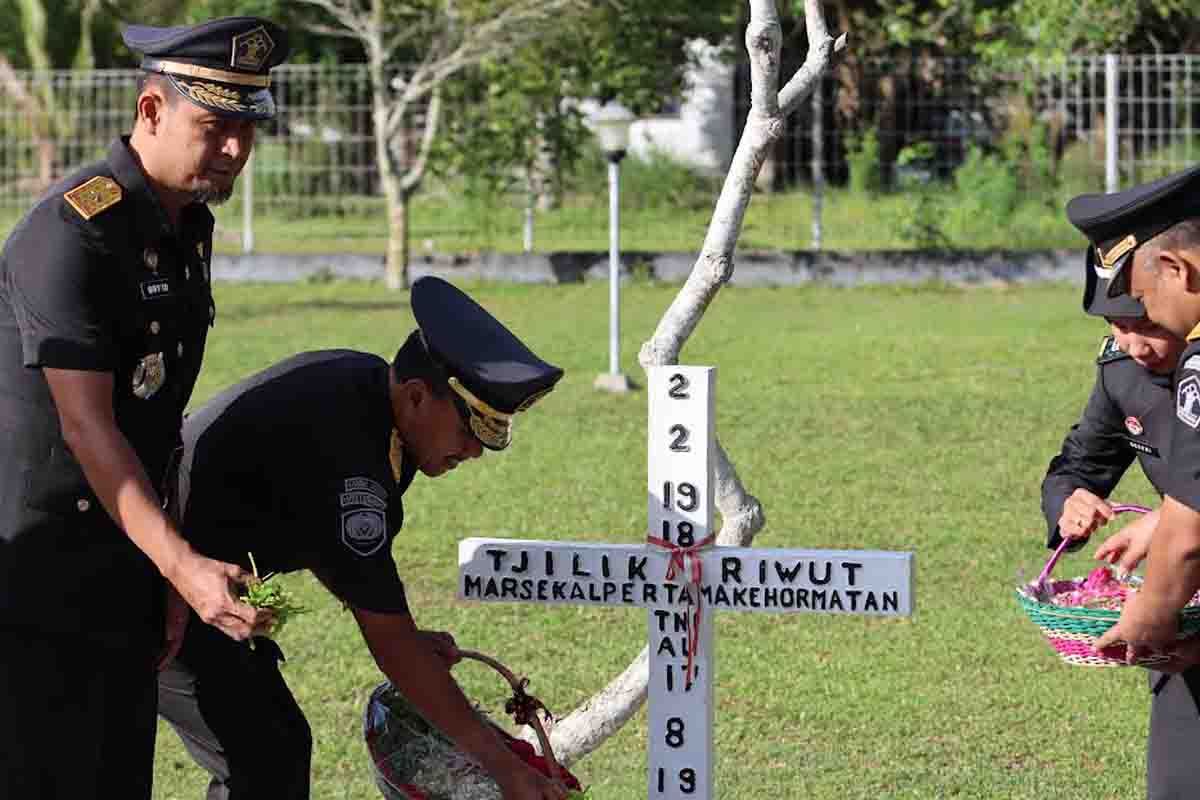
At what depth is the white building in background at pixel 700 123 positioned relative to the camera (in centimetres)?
2627

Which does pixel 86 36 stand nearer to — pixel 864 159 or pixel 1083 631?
pixel 864 159

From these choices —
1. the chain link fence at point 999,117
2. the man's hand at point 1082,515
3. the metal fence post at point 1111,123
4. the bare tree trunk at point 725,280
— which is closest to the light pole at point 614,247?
the chain link fence at point 999,117

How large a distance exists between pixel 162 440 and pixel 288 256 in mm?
18779

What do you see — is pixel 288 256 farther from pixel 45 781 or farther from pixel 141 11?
pixel 45 781

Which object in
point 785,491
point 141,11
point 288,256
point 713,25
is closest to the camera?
point 785,491

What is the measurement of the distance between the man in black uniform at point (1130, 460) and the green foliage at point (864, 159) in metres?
17.5

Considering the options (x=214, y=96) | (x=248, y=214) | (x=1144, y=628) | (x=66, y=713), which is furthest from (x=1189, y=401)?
(x=248, y=214)

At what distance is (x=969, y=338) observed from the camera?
17000mm

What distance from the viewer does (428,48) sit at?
2311cm

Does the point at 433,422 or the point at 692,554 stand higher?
the point at 433,422

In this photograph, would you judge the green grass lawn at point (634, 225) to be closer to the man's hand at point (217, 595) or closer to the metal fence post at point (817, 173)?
the metal fence post at point (817, 173)

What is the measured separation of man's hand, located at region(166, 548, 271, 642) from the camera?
3.89 meters

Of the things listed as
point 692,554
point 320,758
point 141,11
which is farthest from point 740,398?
point 141,11

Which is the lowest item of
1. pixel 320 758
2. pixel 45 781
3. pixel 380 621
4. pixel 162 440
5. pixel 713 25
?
pixel 320 758
